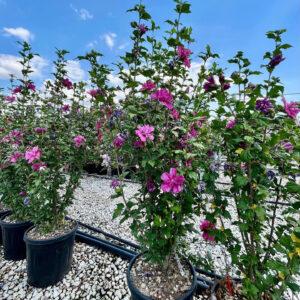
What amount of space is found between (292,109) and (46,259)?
7.03 feet

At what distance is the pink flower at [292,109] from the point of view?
89 cm

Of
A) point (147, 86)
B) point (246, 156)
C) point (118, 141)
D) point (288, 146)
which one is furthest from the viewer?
point (118, 141)

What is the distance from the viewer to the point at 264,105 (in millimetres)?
914

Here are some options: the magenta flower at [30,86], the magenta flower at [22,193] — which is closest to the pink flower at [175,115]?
the magenta flower at [30,86]

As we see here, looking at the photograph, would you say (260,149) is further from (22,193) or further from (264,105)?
(22,193)

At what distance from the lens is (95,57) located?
46.6 inches

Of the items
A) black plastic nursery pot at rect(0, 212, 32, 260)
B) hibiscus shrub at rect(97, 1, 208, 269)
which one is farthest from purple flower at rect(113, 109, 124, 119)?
black plastic nursery pot at rect(0, 212, 32, 260)

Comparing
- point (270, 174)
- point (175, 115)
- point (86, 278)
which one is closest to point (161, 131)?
point (175, 115)

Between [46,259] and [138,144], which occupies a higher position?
[138,144]

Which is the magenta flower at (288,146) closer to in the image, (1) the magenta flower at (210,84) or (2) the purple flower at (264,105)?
(2) the purple flower at (264,105)

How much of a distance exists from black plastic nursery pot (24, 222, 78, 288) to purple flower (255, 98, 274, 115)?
185 cm

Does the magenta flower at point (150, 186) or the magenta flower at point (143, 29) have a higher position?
the magenta flower at point (143, 29)

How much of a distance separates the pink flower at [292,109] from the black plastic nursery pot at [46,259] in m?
1.94

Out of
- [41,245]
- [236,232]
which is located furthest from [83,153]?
[236,232]
